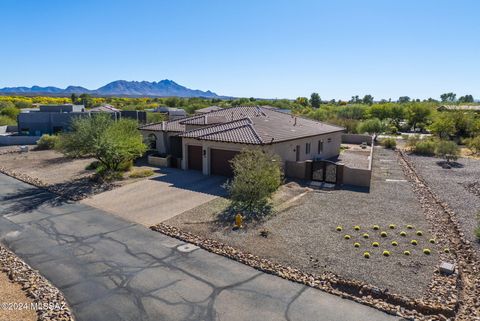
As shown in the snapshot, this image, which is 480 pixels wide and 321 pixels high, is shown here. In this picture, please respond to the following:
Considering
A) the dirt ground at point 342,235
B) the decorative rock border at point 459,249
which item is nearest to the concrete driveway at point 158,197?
the dirt ground at point 342,235

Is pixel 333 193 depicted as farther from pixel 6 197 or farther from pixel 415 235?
pixel 6 197

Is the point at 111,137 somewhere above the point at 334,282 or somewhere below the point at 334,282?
above

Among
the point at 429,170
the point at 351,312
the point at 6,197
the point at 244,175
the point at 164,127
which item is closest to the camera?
the point at 351,312

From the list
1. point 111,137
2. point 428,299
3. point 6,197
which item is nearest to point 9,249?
point 6,197

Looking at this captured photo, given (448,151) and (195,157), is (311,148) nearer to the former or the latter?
(195,157)

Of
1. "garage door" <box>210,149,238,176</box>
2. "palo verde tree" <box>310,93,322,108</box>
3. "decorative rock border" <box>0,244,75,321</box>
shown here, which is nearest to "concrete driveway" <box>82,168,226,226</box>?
"garage door" <box>210,149,238,176</box>

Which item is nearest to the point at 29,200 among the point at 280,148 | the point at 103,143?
the point at 103,143
